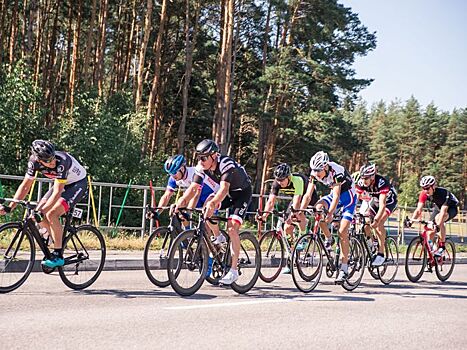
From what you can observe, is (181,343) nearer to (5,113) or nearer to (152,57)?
(5,113)

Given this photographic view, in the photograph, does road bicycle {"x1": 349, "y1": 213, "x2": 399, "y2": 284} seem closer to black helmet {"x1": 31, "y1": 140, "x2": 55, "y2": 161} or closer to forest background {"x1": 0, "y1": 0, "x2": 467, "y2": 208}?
black helmet {"x1": 31, "y1": 140, "x2": 55, "y2": 161}

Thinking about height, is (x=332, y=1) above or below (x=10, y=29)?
above

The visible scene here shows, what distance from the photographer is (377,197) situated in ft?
40.1

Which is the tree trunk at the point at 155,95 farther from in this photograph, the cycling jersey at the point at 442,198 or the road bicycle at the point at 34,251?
the road bicycle at the point at 34,251

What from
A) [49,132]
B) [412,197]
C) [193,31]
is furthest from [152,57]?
[412,197]

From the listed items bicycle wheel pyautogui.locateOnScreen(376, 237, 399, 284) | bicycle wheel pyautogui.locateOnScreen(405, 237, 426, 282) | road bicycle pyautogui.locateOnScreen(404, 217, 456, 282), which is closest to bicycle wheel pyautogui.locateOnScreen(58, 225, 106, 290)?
bicycle wheel pyautogui.locateOnScreen(376, 237, 399, 284)

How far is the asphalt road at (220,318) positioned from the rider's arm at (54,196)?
111cm

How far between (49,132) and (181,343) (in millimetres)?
21274

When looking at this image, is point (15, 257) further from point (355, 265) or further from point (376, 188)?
point (376, 188)

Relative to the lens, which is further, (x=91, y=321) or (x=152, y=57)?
(x=152, y=57)

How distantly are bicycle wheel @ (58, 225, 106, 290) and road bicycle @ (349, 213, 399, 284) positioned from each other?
4.27m

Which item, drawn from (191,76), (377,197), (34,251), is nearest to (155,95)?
(191,76)

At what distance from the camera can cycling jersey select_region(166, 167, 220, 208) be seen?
1002 cm

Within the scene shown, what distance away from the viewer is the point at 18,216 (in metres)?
17.6
